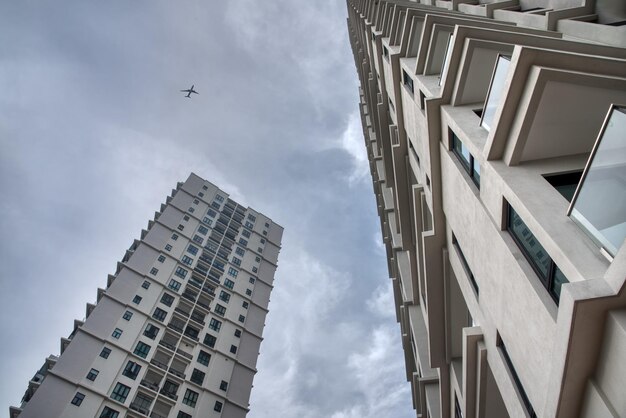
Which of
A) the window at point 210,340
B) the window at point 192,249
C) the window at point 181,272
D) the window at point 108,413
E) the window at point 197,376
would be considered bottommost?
the window at point 108,413

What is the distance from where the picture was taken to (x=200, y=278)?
155 ft

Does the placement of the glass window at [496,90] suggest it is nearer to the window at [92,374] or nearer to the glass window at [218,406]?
the window at [92,374]

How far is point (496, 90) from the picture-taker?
9016 mm

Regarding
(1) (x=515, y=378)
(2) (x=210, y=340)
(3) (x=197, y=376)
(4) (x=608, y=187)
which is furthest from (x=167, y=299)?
(4) (x=608, y=187)

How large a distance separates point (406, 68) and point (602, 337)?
15424mm

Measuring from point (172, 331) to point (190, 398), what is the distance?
22.9ft

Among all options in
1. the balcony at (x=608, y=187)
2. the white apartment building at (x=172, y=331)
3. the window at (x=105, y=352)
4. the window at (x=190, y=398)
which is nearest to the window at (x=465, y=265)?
the balcony at (x=608, y=187)

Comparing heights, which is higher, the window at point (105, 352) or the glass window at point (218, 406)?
the window at point (105, 352)

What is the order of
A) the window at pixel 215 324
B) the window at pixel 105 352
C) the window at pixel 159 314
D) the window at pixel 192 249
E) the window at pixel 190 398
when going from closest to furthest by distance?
the window at pixel 105 352 → the window at pixel 190 398 → the window at pixel 159 314 → the window at pixel 215 324 → the window at pixel 192 249

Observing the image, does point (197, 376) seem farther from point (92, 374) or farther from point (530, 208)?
point (530, 208)

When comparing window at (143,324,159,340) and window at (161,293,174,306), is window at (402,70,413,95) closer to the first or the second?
window at (143,324,159,340)

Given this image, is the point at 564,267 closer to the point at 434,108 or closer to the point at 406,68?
the point at 434,108

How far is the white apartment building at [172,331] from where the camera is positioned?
1251 inches

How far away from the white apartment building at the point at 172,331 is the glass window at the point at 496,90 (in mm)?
35498
